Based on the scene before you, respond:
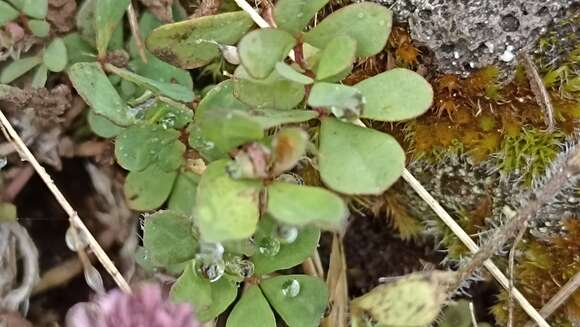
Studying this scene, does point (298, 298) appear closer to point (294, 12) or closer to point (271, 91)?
point (271, 91)

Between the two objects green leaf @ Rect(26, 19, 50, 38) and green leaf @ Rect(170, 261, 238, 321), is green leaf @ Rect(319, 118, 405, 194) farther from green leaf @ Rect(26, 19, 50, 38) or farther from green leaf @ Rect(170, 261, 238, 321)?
green leaf @ Rect(26, 19, 50, 38)

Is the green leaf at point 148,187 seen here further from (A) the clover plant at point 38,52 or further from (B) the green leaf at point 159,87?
(A) the clover plant at point 38,52

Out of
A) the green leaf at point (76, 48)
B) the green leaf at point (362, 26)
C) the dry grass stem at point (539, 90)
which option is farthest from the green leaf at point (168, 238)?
the dry grass stem at point (539, 90)

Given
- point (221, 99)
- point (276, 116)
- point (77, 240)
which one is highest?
point (276, 116)

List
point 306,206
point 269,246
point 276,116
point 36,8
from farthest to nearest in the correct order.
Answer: point 36,8 < point 269,246 < point 276,116 < point 306,206

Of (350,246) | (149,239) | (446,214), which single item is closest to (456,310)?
(446,214)

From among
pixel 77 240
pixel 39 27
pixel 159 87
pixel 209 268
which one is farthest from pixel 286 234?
pixel 39 27
